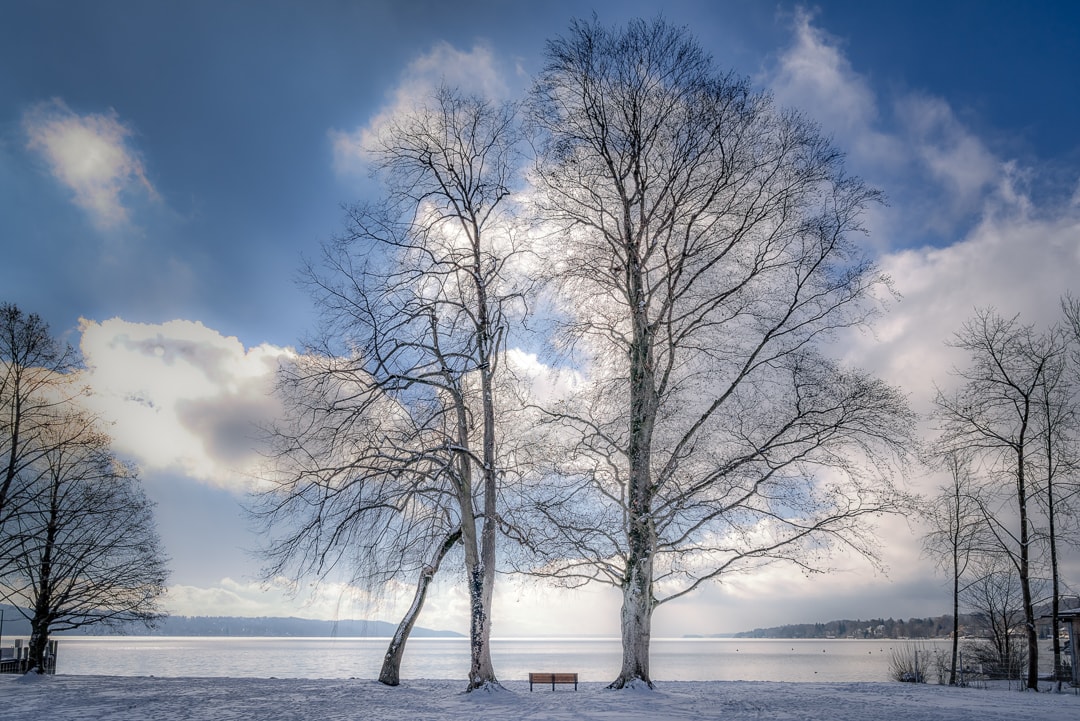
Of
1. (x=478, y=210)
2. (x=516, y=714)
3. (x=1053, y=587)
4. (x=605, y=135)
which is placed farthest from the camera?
(x=1053, y=587)

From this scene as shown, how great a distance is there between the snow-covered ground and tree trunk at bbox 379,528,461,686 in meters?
0.45

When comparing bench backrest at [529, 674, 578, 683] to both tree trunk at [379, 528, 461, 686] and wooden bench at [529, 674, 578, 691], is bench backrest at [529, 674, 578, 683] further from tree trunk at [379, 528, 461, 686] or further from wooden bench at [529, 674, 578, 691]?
tree trunk at [379, 528, 461, 686]

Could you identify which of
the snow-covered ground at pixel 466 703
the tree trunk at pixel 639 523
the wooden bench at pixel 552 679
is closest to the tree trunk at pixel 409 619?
the snow-covered ground at pixel 466 703

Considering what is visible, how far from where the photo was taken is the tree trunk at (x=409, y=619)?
65.1 ft

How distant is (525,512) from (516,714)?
19.2 ft

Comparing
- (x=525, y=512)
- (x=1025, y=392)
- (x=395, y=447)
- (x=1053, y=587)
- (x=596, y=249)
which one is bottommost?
(x=1053, y=587)

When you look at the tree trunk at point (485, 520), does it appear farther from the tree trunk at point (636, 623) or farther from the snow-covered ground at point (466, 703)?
the tree trunk at point (636, 623)

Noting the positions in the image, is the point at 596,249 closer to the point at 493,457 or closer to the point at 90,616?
the point at 493,457

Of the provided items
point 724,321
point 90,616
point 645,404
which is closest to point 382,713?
point 645,404

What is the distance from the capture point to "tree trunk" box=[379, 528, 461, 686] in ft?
65.1

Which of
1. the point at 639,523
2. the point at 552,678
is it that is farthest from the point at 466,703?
the point at 639,523

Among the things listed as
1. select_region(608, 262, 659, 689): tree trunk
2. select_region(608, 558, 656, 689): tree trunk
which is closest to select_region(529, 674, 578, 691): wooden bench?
select_region(608, 262, 659, 689): tree trunk

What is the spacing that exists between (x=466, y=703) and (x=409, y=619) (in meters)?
5.28

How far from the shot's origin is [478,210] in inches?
853
